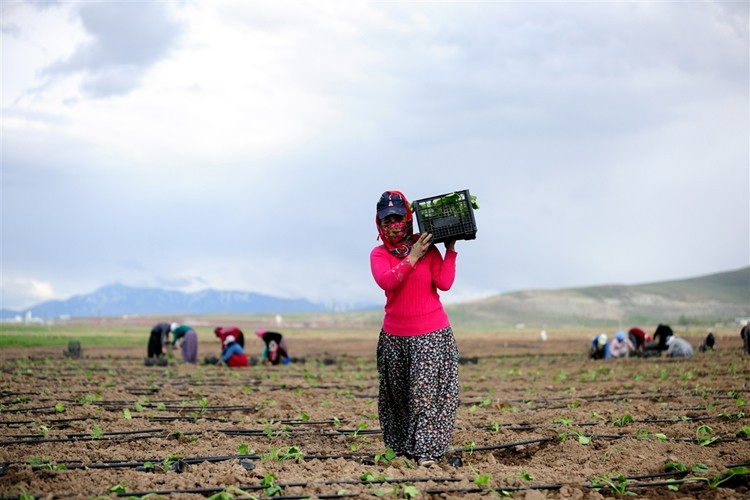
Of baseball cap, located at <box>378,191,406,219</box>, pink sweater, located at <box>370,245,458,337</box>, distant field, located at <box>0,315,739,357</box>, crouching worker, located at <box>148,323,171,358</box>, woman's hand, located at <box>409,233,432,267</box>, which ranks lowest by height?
distant field, located at <box>0,315,739,357</box>

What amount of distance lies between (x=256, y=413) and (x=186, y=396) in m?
2.48

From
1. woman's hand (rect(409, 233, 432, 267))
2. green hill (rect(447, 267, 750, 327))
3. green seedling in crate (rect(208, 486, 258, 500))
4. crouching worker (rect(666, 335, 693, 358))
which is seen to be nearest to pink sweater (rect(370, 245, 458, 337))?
woman's hand (rect(409, 233, 432, 267))

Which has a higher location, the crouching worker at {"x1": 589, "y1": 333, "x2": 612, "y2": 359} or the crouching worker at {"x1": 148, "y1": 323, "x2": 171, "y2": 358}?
the crouching worker at {"x1": 148, "y1": 323, "x2": 171, "y2": 358}

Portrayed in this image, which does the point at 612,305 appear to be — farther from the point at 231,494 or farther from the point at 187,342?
the point at 231,494

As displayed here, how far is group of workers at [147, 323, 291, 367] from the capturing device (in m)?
18.7

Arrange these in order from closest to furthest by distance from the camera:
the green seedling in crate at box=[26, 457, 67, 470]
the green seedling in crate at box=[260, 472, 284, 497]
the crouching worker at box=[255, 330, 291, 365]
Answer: the green seedling in crate at box=[260, 472, 284, 497] < the green seedling in crate at box=[26, 457, 67, 470] < the crouching worker at box=[255, 330, 291, 365]

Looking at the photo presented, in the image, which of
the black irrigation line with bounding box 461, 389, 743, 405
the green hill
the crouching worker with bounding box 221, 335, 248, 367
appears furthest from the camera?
the green hill

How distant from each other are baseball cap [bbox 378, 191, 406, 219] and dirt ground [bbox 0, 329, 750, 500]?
187 centimetres

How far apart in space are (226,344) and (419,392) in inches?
526

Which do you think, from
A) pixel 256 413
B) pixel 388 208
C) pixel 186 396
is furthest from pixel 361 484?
pixel 186 396

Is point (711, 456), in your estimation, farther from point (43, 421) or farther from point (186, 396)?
point (186, 396)

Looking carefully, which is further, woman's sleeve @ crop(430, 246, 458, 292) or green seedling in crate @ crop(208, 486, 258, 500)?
woman's sleeve @ crop(430, 246, 458, 292)

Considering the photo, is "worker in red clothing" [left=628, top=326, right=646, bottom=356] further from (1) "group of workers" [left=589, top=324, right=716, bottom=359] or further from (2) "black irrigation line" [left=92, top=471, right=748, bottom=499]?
(2) "black irrigation line" [left=92, top=471, right=748, bottom=499]

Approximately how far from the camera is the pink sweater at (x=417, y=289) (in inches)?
245
